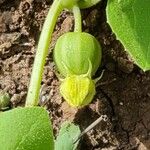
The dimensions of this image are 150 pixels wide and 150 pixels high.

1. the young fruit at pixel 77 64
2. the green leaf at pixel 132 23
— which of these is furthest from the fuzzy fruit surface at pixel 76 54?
the green leaf at pixel 132 23

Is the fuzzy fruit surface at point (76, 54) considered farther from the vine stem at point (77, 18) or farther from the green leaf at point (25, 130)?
the green leaf at point (25, 130)

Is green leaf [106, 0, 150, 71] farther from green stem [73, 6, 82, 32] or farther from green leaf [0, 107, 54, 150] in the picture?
green leaf [0, 107, 54, 150]

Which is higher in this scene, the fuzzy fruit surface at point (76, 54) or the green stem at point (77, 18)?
the green stem at point (77, 18)

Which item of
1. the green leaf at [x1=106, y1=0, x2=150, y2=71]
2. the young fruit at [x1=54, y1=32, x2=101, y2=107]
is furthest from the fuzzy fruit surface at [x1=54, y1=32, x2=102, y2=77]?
the green leaf at [x1=106, y1=0, x2=150, y2=71]

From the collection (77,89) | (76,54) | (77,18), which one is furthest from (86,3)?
(77,89)

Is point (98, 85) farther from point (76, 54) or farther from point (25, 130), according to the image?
point (25, 130)

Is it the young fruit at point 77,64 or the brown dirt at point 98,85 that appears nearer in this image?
the young fruit at point 77,64
